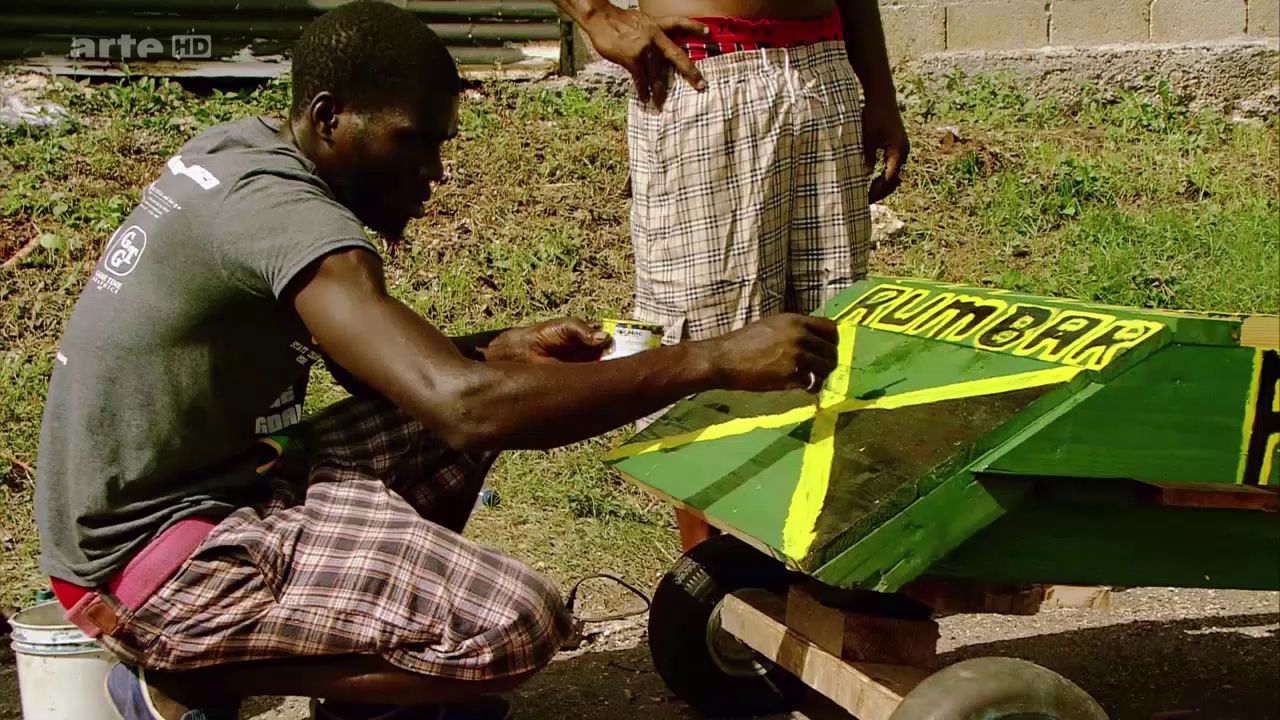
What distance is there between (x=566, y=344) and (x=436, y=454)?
38cm

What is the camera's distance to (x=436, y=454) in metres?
2.89

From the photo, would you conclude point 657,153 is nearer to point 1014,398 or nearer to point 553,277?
point 1014,398

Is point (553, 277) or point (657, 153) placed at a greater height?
point (657, 153)

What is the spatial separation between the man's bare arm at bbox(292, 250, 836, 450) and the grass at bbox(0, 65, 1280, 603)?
233cm

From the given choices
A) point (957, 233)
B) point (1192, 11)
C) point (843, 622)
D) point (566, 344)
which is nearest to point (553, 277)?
point (957, 233)

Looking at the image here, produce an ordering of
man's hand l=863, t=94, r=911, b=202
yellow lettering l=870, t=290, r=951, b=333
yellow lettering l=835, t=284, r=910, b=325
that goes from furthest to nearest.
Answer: man's hand l=863, t=94, r=911, b=202 → yellow lettering l=835, t=284, r=910, b=325 → yellow lettering l=870, t=290, r=951, b=333

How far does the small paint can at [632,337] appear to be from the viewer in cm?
270

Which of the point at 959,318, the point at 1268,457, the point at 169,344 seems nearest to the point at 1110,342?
the point at 1268,457

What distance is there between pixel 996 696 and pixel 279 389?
144 cm

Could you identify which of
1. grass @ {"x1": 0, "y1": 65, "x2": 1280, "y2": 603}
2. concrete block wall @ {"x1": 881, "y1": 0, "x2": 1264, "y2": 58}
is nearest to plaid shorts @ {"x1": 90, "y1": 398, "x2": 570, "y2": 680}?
grass @ {"x1": 0, "y1": 65, "x2": 1280, "y2": 603}

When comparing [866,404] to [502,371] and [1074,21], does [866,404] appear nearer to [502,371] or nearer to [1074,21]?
[502,371]

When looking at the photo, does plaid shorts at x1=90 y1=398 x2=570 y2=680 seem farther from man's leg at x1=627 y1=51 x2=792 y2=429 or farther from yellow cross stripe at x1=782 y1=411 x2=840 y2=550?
man's leg at x1=627 y1=51 x2=792 y2=429

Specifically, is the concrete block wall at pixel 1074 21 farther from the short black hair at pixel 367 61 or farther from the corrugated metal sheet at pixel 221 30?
the short black hair at pixel 367 61

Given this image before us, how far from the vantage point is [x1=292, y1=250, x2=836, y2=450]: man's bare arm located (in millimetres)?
2154
